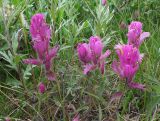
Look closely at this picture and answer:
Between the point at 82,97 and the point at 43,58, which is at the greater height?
the point at 43,58

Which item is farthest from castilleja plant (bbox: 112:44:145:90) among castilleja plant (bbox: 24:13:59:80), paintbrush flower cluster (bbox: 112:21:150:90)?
castilleja plant (bbox: 24:13:59:80)

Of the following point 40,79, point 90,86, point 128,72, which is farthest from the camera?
point 40,79

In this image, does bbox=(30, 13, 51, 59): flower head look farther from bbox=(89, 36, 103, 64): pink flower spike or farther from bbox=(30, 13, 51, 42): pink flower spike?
bbox=(89, 36, 103, 64): pink flower spike

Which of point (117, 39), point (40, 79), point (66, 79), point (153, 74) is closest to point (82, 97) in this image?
point (66, 79)

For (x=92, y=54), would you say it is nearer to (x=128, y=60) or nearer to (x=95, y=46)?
(x=95, y=46)

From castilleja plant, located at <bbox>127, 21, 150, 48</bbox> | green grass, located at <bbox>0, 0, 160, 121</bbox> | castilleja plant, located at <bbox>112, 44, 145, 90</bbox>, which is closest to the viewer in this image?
castilleja plant, located at <bbox>112, 44, 145, 90</bbox>

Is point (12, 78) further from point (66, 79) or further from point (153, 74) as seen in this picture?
point (153, 74)

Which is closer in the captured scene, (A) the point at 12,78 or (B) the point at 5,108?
(B) the point at 5,108

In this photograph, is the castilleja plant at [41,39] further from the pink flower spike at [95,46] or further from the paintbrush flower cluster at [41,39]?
the pink flower spike at [95,46]

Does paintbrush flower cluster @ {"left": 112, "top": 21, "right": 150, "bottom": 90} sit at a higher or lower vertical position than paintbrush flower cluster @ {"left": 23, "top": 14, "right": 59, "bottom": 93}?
lower
